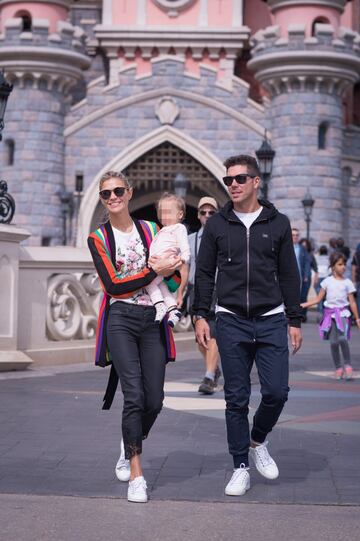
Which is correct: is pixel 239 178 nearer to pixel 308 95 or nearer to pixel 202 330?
pixel 202 330

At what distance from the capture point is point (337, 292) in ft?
37.0

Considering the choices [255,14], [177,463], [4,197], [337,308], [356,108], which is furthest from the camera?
[356,108]

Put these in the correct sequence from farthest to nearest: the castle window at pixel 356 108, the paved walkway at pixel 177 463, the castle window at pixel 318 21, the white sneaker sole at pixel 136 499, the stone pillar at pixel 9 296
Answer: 1. the castle window at pixel 356 108
2. the castle window at pixel 318 21
3. the stone pillar at pixel 9 296
4. the white sneaker sole at pixel 136 499
5. the paved walkway at pixel 177 463

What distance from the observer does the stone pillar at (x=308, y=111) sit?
31.6 meters

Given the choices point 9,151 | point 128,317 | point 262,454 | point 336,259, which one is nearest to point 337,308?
point 336,259

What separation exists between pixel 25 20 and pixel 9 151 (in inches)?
145

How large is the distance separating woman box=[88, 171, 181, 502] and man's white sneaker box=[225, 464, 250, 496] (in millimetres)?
453

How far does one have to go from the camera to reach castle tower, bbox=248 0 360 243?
31.6m

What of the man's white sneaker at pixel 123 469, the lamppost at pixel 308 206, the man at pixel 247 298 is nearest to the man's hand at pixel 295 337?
the man at pixel 247 298

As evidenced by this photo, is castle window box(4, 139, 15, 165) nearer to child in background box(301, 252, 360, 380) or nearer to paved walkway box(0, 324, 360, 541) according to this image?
child in background box(301, 252, 360, 380)

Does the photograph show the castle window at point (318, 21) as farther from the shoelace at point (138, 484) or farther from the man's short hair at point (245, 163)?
the shoelace at point (138, 484)

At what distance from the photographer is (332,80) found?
105 ft

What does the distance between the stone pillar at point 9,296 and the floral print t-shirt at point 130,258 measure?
514cm

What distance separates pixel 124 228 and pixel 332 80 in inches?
1059
